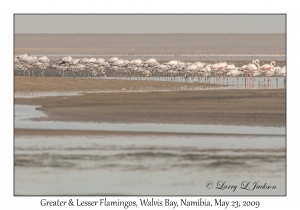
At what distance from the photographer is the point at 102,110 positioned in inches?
1073

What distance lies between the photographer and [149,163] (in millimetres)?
16781

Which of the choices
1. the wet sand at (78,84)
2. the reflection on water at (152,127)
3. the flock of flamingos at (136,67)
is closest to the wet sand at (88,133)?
the reflection on water at (152,127)

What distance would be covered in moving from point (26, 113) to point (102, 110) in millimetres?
2520

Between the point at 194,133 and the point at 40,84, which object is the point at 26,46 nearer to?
the point at 40,84

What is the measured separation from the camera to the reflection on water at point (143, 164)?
48.2 ft

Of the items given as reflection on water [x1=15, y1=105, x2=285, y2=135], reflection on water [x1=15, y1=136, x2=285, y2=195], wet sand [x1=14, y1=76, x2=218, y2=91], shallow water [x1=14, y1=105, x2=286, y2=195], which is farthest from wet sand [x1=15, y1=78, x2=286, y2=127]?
wet sand [x1=14, y1=76, x2=218, y2=91]

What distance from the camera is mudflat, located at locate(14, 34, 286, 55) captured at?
4483 inches

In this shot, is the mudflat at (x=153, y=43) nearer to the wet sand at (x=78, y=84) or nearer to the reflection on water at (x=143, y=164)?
the wet sand at (x=78, y=84)

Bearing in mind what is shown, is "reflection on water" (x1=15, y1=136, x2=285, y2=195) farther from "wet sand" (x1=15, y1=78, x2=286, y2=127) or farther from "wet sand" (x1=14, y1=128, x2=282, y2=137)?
"wet sand" (x1=15, y1=78, x2=286, y2=127)

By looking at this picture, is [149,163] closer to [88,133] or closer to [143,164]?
[143,164]

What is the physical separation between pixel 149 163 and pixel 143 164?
0.18m

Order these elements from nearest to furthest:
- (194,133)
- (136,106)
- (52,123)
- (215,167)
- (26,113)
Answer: (215,167)
(194,133)
(52,123)
(26,113)
(136,106)

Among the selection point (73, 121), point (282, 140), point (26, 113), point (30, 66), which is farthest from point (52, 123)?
point (30, 66)

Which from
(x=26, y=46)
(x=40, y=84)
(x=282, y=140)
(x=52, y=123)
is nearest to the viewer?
(x=282, y=140)
